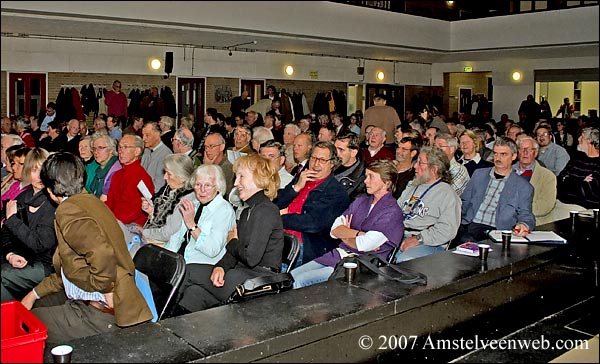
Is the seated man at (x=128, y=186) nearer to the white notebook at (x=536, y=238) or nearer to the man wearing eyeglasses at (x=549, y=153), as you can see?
the white notebook at (x=536, y=238)

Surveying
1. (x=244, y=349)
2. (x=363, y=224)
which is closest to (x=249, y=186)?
(x=363, y=224)

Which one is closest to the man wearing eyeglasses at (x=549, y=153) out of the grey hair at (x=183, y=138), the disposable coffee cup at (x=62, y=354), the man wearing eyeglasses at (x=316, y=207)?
the man wearing eyeglasses at (x=316, y=207)

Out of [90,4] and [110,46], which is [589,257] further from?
[110,46]

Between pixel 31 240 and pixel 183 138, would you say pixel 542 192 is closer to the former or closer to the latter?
pixel 183 138

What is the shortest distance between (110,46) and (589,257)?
35.3 ft

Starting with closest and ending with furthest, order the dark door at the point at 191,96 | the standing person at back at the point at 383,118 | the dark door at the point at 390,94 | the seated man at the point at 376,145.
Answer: the seated man at the point at 376,145, the standing person at back at the point at 383,118, the dark door at the point at 191,96, the dark door at the point at 390,94

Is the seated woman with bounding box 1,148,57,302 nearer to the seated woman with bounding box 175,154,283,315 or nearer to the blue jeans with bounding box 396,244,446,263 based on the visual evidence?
the seated woman with bounding box 175,154,283,315

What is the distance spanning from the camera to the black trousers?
3688 mm

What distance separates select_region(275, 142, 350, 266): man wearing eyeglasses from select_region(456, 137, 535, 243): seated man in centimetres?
118

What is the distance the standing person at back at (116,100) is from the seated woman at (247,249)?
9.65 metres

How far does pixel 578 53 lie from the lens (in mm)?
14477

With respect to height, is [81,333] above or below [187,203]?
below

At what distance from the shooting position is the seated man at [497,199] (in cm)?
482

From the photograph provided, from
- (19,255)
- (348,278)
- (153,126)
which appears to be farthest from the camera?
(153,126)
